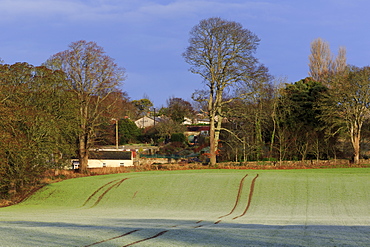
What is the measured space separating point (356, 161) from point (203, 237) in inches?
1854

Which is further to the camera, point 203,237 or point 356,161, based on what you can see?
point 356,161

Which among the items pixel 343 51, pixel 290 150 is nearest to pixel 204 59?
pixel 290 150

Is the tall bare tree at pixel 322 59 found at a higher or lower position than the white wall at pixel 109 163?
higher

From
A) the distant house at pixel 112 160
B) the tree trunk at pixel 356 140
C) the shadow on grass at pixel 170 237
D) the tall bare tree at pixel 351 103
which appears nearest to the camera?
the shadow on grass at pixel 170 237

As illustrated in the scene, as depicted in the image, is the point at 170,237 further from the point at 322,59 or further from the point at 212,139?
the point at 322,59

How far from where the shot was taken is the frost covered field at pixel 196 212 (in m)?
16.5

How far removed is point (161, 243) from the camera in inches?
613

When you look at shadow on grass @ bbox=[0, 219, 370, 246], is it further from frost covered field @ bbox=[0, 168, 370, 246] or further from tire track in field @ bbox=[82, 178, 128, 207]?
tire track in field @ bbox=[82, 178, 128, 207]

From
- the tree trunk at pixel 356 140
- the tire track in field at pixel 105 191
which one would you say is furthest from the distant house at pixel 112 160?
the tree trunk at pixel 356 140

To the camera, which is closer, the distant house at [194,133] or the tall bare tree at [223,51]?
the tall bare tree at [223,51]

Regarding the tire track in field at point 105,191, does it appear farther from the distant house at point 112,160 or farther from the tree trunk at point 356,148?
the tree trunk at point 356,148

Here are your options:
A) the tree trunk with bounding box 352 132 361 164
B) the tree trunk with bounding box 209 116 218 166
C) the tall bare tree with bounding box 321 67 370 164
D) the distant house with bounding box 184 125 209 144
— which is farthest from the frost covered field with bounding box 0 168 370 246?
the distant house with bounding box 184 125 209 144

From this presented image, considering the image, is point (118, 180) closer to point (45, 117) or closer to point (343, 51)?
point (45, 117)

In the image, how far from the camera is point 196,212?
31.0 metres
